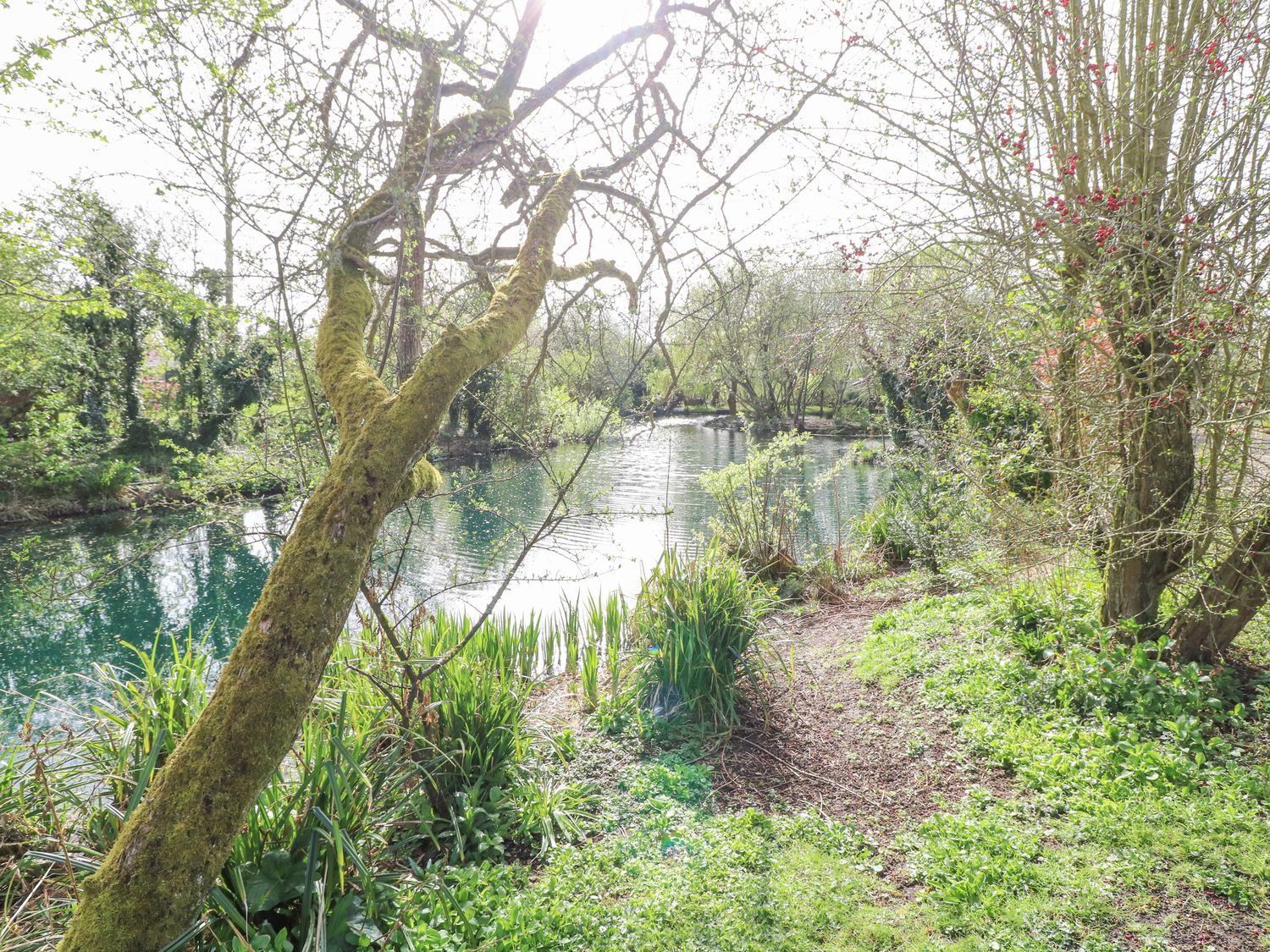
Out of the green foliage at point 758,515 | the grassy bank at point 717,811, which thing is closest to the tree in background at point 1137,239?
the grassy bank at point 717,811

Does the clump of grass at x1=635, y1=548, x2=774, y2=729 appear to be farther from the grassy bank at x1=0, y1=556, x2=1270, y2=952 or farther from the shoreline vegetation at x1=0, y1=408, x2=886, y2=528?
the shoreline vegetation at x1=0, y1=408, x2=886, y2=528

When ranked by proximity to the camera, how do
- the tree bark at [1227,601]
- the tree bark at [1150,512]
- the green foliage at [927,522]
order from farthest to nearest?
the green foliage at [927,522]
the tree bark at [1150,512]
the tree bark at [1227,601]

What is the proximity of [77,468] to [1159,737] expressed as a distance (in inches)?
643

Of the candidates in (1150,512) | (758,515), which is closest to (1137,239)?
(1150,512)

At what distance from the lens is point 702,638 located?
4055mm

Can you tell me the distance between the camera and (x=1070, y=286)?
10.7 feet

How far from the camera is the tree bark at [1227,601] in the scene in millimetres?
3262

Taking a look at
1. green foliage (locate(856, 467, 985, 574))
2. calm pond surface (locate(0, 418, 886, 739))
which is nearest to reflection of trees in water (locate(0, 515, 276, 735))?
calm pond surface (locate(0, 418, 886, 739))

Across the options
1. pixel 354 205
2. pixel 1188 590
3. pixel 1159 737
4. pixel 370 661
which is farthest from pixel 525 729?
pixel 1188 590

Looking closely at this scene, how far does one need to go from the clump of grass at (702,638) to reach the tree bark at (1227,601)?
2480 millimetres

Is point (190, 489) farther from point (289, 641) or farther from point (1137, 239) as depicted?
point (1137, 239)

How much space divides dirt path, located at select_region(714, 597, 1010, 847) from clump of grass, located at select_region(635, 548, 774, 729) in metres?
0.28

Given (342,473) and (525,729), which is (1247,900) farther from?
(342,473)

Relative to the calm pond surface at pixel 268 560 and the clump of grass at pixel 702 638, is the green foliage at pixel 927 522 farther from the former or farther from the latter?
the clump of grass at pixel 702 638
